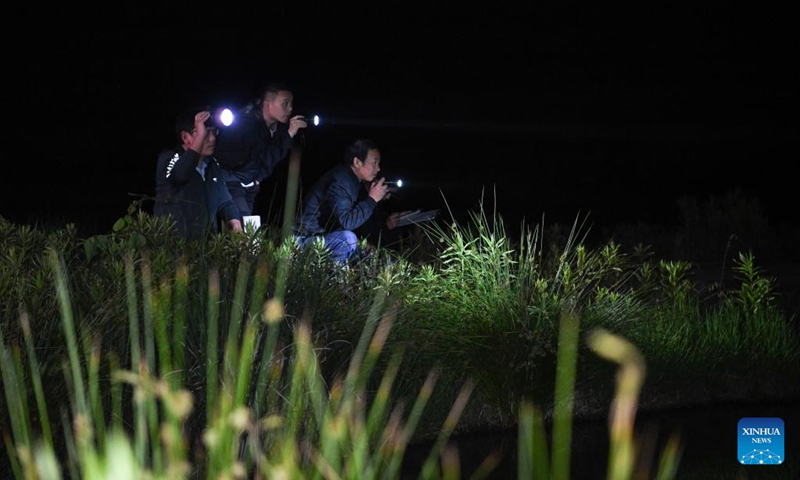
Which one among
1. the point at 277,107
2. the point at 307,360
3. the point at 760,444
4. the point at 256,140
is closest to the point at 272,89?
the point at 277,107

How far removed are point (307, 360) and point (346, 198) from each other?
3.91 metres

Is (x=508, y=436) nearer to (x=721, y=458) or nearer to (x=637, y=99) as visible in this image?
(x=721, y=458)

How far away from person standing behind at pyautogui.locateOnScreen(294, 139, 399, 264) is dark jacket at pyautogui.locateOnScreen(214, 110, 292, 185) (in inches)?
16.3

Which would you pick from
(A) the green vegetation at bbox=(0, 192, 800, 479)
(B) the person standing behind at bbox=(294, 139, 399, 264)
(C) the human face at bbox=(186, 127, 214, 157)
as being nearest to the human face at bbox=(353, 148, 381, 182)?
(B) the person standing behind at bbox=(294, 139, 399, 264)

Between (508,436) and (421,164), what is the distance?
61.8 ft

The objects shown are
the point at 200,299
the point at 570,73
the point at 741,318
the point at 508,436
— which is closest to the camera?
the point at 200,299

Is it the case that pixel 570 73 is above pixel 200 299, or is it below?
above

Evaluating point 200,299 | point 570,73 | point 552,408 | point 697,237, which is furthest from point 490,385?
point 570,73

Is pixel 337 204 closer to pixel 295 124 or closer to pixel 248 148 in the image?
pixel 295 124

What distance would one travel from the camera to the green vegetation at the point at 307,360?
483 cm

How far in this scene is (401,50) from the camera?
23.5 metres

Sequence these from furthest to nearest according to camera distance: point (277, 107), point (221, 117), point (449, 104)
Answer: point (449, 104)
point (277, 107)
point (221, 117)

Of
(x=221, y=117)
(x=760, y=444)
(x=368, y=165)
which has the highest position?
(x=221, y=117)

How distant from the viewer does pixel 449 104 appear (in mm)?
24531
